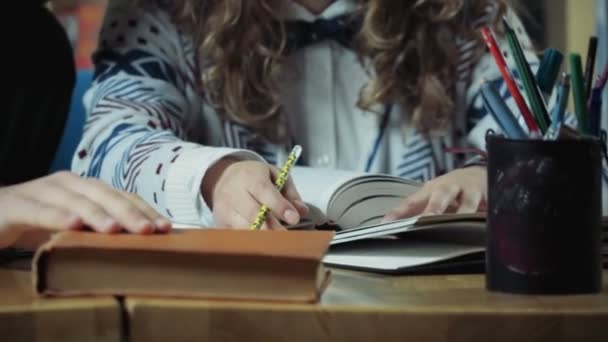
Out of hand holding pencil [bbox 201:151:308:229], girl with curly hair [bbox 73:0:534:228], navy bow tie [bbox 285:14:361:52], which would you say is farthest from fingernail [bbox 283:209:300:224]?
navy bow tie [bbox 285:14:361:52]

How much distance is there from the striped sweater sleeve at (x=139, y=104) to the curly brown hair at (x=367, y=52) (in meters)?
0.03

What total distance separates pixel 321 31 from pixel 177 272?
31.1 inches

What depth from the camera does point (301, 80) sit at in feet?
4.25

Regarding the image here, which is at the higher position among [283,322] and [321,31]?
[321,31]

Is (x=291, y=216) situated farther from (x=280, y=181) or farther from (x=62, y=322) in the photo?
(x=62, y=322)

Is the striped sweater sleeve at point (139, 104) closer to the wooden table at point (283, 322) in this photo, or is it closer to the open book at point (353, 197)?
the open book at point (353, 197)

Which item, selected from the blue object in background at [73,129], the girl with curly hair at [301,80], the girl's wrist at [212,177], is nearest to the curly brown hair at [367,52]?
the girl with curly hair at [301,80]

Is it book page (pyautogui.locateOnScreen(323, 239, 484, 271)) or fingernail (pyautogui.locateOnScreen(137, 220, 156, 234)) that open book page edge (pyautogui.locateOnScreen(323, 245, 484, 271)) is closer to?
book page (pyautogui.locateOnScreen(323, 239, 484, 271))

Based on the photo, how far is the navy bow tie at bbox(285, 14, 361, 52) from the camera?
1289 millimetres

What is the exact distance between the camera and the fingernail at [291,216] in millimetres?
812

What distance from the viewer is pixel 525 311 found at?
1.74 ft

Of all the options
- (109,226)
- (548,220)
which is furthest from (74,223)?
(548,220)

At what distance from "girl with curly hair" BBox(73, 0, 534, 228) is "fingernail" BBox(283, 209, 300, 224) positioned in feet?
1.19

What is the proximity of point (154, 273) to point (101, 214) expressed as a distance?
0.10 metres
